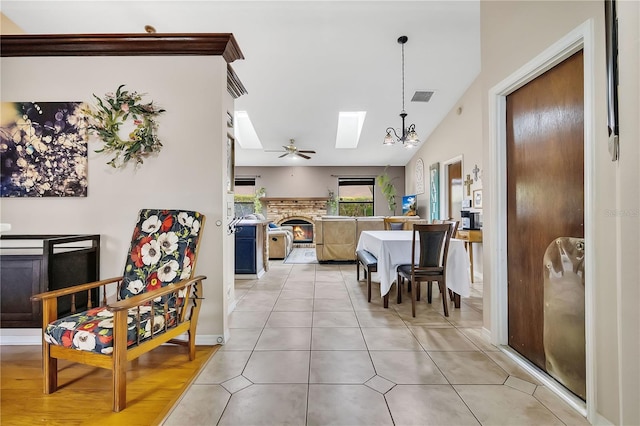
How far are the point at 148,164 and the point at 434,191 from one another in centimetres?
557

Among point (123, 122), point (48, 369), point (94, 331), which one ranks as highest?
point (123, 122)

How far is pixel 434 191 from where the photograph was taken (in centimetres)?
621

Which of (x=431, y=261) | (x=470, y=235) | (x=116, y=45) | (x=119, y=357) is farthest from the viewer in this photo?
(x=470, y=235)

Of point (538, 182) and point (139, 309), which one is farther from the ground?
point (538, 182)

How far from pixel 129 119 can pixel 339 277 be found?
3.48 metres

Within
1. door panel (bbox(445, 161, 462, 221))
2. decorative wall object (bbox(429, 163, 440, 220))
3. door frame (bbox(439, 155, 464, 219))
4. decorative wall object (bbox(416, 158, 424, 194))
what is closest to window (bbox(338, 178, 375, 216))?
decorative wall object (bbox(416, 158, 424, 194))

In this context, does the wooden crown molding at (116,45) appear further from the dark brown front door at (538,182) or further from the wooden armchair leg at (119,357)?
the dark brown front door at (538,182)

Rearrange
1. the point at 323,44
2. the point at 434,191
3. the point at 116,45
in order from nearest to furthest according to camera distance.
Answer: the point at 116,45
the point at 323,44
the point at 434,191

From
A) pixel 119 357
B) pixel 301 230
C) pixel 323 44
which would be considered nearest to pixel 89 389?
A: pixel 119 357

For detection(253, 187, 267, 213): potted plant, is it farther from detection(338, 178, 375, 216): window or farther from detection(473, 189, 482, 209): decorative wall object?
detection(473, 189, 482, 209): decorative wall object

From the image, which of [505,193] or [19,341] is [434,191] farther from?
[19,341]

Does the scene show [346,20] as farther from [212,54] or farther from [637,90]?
[637,90]

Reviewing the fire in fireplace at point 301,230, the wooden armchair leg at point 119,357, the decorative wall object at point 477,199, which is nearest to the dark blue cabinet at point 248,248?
the wooden armchair leg at point 119,357

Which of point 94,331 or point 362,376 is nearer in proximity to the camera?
point 94,331
